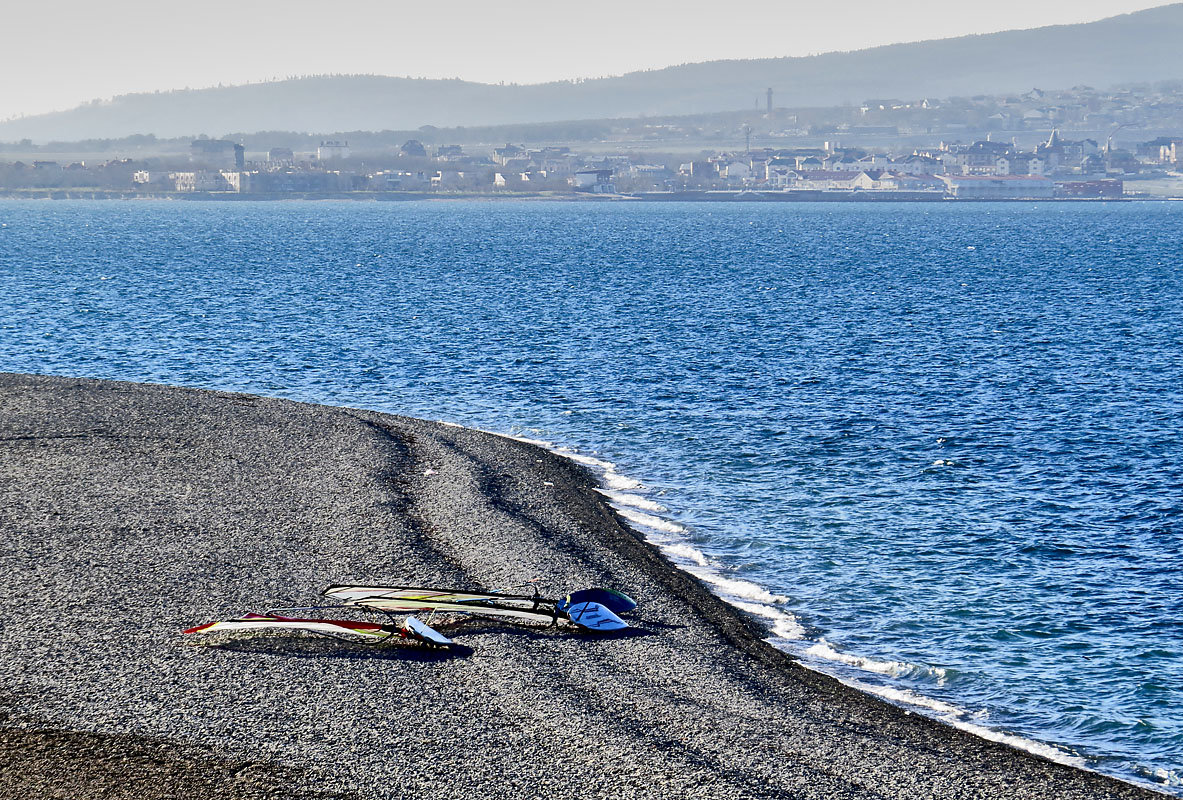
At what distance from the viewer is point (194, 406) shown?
4397 centimetres

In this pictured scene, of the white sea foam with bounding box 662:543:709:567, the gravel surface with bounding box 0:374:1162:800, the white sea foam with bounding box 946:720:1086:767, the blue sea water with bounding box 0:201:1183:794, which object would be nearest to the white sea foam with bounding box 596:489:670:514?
the blue sea water with bounding box 0:201:1183:794

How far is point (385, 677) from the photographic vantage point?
19.9 m

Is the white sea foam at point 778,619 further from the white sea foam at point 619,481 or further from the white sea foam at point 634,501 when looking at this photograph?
the white sea foam at point 619,481

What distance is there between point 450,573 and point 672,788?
35.5ft

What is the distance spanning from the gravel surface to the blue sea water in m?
2.60

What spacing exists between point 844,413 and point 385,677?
3163cm

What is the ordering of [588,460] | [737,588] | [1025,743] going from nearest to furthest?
1. [1025,743]
2. [737,588]
3. [588,460]

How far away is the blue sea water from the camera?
2375 centimetres

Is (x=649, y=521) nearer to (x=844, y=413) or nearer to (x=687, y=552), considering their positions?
(x=687, y=552)

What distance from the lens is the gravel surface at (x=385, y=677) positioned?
53.8 ft

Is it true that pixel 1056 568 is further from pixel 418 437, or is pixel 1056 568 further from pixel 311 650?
pixel 418 437

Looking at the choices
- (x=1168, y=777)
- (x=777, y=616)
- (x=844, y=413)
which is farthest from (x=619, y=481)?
(x=1168, y=777)

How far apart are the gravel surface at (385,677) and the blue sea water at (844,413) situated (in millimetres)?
2604

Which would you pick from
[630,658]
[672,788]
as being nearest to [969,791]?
[672,788]
